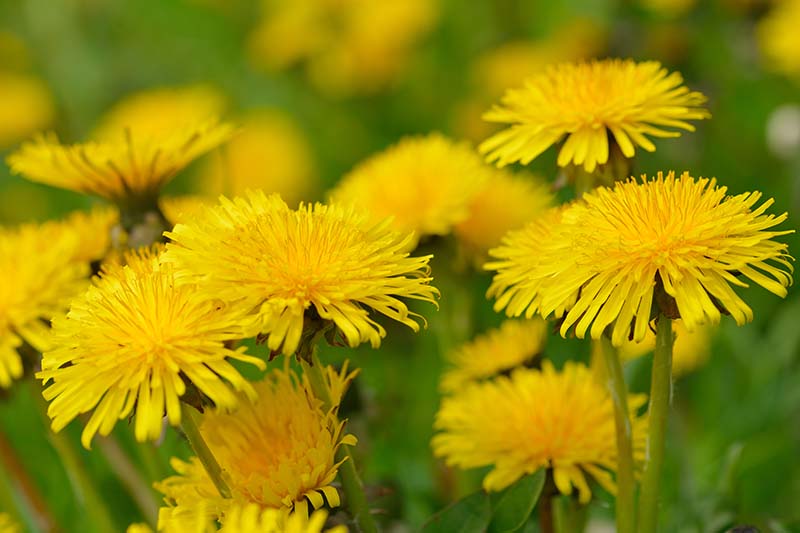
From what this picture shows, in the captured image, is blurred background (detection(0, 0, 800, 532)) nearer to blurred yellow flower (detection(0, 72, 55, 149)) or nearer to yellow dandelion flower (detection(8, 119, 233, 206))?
blurred yellow flower (detection(0, 72, 55, 149))

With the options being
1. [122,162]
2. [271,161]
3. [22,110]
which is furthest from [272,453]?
[22,110]

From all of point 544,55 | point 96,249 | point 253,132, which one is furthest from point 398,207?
point 253,132

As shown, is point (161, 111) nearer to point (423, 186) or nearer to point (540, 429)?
point (423, 186)

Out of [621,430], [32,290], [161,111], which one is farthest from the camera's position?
[161,111]

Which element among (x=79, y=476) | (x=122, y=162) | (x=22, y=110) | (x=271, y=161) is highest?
(x=22, y=110)

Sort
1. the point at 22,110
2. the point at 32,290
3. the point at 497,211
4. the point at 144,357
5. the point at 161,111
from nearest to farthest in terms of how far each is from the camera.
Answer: the point at 144,357
the point at 32,290
the point at 497,211
the point at 161,111
the point at 22,110

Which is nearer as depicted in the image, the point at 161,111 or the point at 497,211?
the point at 497,211
